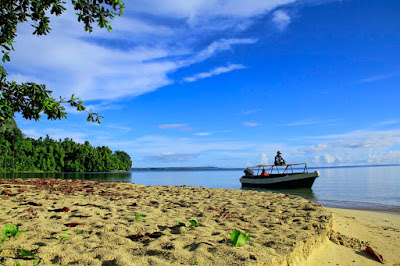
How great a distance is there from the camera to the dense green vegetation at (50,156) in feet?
273

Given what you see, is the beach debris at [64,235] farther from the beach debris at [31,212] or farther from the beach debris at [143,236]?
the beach debris at [31,212]

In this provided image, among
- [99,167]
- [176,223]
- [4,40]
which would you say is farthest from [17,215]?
[99,167]

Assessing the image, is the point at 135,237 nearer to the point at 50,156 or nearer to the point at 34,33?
the point at 34,33

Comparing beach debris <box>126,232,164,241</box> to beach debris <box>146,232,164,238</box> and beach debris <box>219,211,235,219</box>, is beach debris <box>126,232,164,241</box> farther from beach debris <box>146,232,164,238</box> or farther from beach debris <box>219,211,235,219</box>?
beach debris <box>219,211,235,219</box>

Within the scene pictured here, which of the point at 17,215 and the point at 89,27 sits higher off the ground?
the point at 89,27

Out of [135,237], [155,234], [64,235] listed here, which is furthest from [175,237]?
[64,235]

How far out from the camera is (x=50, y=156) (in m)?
106

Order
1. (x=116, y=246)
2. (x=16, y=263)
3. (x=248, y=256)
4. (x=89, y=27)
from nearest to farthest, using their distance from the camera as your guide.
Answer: (x=16, y=263) < (x=248, y=256) < (x=116, y=246) < (x=89, y=27)

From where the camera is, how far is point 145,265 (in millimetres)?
2652

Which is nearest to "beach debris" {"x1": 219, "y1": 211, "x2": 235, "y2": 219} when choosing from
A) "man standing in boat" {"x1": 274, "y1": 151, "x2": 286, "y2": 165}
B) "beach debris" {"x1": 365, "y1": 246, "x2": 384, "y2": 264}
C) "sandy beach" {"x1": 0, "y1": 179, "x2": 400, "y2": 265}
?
"sandy beach" {"x1": 0, "y1": 179, "x2": 400, "y2": 265}

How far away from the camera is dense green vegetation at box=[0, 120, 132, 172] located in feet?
273

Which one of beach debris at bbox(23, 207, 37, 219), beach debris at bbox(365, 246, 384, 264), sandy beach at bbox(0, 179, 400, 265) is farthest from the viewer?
beach debris at bbox(23, 207, 37, 219)

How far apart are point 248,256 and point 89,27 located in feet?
17.3

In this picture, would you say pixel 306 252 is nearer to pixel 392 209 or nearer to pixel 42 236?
pixel 42 236
